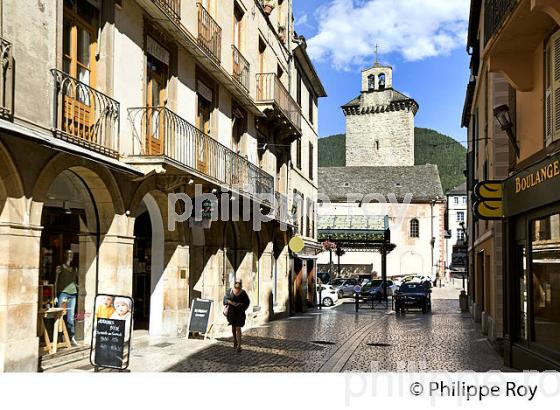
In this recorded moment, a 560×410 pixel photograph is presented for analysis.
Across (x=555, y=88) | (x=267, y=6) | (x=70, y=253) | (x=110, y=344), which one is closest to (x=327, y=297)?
(x=267, y=6)

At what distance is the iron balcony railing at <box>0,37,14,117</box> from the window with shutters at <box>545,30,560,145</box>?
7812 mm

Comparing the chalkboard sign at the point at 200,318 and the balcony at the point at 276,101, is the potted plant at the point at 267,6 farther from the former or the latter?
the chalkboard sign at the point at 200,318

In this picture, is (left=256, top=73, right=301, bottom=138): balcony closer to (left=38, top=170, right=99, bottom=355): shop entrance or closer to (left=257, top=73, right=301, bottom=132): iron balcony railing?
(left=257, top=73, right=301, bottom=132): iron balcony railing

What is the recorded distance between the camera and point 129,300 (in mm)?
9953

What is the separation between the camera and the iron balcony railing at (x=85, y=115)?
9922 mm

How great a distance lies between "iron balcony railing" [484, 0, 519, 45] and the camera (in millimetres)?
10668

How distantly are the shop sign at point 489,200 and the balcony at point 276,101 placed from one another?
998cm

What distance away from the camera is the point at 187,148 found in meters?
14.6

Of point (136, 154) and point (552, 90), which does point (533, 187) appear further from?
point (136, 154)

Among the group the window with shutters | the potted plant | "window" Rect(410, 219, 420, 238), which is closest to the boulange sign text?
the window with shutters

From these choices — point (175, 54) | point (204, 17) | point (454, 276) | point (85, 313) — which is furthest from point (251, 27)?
point (454, 276)

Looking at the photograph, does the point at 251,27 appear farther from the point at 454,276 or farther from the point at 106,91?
the point at 454,276

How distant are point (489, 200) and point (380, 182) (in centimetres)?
6109
